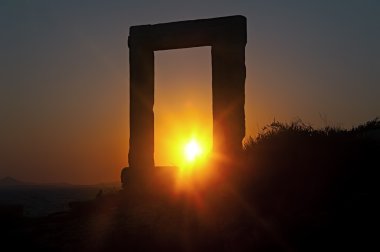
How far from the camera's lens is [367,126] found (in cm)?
1479

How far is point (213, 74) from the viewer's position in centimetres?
1577

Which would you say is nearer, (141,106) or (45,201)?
(141,106)

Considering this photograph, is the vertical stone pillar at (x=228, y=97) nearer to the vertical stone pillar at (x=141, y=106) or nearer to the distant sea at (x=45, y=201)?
the vertical stone pillar at (x=141, y=106)

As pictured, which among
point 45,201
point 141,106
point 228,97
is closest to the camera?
point 228,97

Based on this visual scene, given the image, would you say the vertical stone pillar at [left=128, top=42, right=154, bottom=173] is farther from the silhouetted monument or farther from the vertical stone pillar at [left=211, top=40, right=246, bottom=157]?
the vertical stone pillar at [left=211, top=40, right=246, bottom=157]

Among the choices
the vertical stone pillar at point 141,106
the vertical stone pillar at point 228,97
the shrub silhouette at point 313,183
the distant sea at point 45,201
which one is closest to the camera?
the shrub silhouette at point 313,183

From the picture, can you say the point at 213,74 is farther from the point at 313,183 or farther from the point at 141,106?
the point at 313,183

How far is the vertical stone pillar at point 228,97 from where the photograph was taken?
1527 centimetres

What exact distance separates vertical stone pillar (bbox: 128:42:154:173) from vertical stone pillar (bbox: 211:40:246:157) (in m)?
2.11

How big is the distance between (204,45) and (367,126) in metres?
5.00

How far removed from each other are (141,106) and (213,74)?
241cm

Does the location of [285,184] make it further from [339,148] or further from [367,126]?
[367,126]

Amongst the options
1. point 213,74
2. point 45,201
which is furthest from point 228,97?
point 45,201

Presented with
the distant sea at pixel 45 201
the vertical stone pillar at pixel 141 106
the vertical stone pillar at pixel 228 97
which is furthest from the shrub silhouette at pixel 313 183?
the distant sea at pixel 45 201
